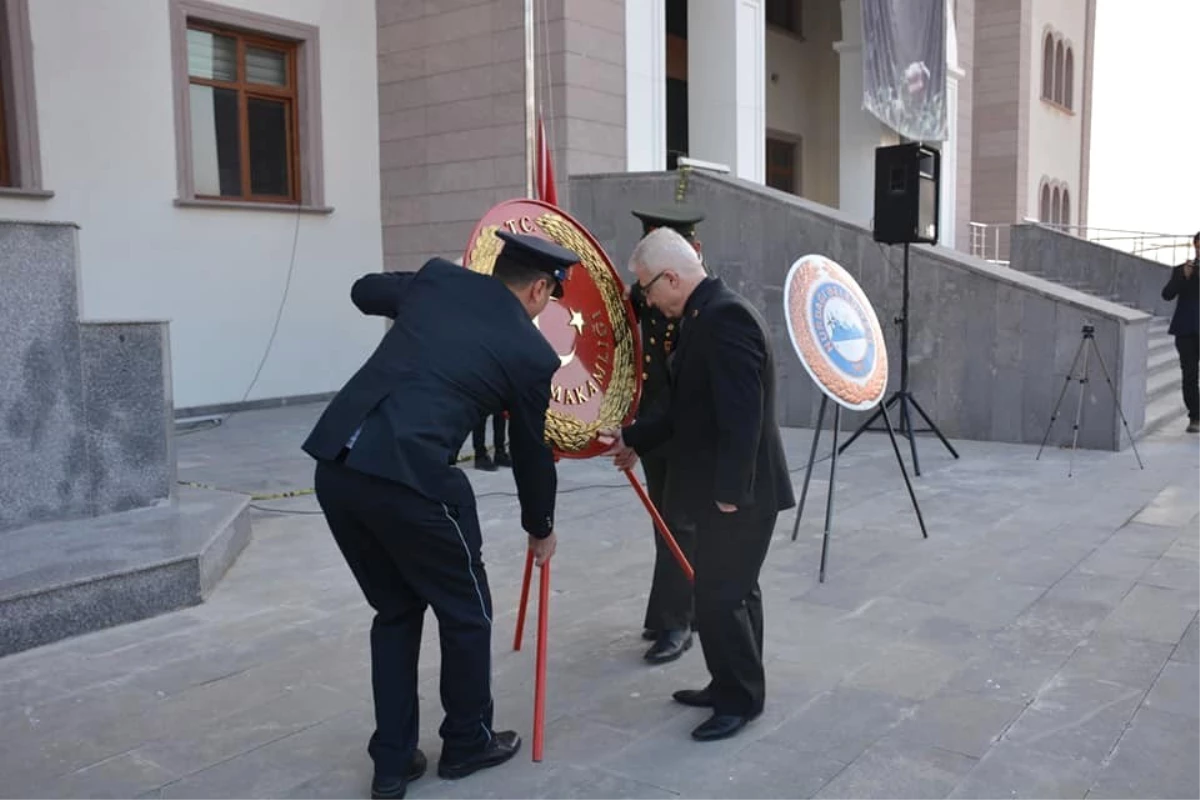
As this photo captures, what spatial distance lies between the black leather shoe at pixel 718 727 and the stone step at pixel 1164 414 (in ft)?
25.7

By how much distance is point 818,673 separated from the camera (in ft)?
13.3

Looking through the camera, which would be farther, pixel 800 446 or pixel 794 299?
pixel 800 446

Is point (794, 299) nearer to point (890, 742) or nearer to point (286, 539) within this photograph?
point (890, 742)

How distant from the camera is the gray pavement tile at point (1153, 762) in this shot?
3.08 m

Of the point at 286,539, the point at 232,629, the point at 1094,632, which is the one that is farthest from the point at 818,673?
the point at 286,539

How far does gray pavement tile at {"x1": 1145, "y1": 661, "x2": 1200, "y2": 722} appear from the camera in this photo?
368cm

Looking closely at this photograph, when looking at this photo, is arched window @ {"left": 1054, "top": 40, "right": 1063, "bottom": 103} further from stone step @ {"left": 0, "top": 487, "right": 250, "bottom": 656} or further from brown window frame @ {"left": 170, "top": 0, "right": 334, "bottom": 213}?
stone step @ {"left": 0, "top": 487, "right": 250, "bottom": 656}

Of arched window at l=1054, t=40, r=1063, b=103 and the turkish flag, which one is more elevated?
arched window at l=1054, t=40, r=1063, b=103

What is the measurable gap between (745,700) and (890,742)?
49 cm

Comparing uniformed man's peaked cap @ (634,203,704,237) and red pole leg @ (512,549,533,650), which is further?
uniformed man's peaked cap @ (634,203,704,237)

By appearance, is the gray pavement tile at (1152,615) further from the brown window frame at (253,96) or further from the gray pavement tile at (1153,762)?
the brown window frame at (253,96)

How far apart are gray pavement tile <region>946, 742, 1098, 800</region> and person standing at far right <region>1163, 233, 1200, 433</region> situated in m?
7.94

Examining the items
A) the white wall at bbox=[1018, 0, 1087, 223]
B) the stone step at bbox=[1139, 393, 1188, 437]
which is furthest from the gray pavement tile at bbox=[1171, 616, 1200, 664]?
the white wall at bbox=[1018, 0, 1087, 223]

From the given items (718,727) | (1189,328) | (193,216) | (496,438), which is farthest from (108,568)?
(1189,328)
